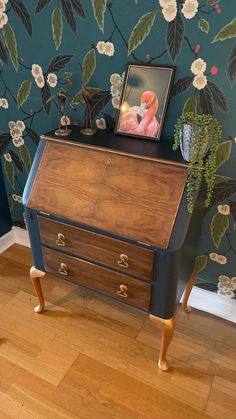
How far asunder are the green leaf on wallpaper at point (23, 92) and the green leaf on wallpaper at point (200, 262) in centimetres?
149

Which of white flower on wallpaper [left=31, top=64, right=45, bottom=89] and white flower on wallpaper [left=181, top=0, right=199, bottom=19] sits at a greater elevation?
white flower on wallpaper [left=181, top=0, right=199, bottom=19]

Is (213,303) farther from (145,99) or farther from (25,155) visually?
(25,155)

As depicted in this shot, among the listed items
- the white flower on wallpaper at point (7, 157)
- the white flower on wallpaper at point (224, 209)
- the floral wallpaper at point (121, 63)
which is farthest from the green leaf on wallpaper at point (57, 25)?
the white flower on wallpaper at point (224, 209)

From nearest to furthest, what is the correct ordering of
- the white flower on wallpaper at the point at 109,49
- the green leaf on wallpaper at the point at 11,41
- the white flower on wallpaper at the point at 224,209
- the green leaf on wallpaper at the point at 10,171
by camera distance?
the white flower on wallpaper at the point at 109,49 < the white flower on wallpaper at the point at 224,209 < the green leaf on wallpaper at the point at 11,41 < the green leaf on wallpaper at the point at 10,171

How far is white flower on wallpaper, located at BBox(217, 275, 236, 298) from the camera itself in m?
1.88

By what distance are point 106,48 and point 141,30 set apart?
0.69 feet

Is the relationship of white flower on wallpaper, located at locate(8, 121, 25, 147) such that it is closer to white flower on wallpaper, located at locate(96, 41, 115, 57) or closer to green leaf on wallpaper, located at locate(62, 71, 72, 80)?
green leaf on wallpaper, located at locate(62, 71, 72, 80)

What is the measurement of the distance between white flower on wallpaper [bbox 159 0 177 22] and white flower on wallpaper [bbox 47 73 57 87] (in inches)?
28.2

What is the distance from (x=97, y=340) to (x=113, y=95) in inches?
55.6

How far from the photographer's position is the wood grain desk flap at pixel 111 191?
51.8 inches

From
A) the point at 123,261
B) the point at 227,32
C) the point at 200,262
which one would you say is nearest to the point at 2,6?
the point at 227,32

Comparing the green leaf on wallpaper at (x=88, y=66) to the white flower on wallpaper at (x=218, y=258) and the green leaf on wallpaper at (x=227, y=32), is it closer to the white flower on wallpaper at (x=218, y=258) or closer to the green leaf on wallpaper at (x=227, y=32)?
the green leaf on wallpaper at (x=227, y=32)

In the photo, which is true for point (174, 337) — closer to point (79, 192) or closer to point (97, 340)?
point (97, 340)

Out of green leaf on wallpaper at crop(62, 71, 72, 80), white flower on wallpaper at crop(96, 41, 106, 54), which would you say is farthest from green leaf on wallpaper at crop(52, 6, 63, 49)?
white flower on wallpaper at crop(96, 41, 106, 54)
